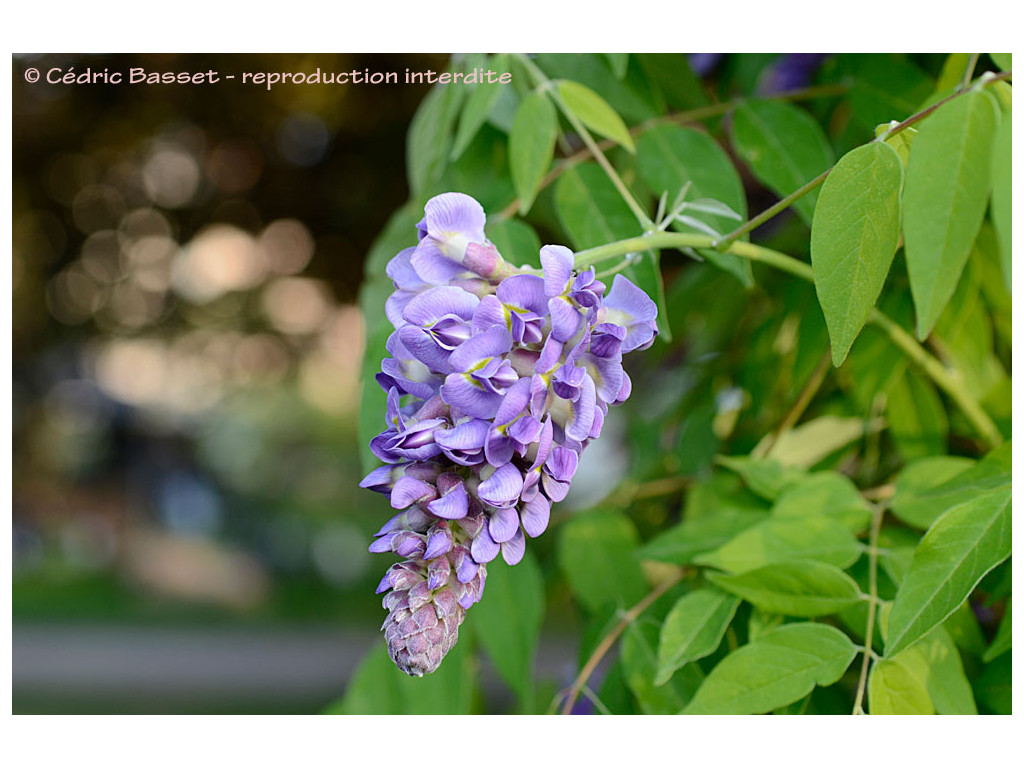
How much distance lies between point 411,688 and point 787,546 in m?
0.41

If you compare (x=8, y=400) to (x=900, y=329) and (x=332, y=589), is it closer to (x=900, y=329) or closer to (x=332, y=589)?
(x=900, y=329)

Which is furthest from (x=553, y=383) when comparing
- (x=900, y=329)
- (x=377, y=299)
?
(x=900, y=329)

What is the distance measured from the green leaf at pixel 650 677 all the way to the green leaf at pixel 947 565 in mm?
181

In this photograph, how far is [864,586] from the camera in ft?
2.29

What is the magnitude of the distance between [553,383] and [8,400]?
0.74 m

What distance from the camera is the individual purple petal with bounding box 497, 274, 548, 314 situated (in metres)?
0.46

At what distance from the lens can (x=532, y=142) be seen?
0.70 metres

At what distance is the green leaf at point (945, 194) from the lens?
49 centimetres

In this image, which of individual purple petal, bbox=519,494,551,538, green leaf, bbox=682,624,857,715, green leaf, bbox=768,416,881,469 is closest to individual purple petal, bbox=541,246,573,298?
individual purple petal, bbox=519,494,551,538

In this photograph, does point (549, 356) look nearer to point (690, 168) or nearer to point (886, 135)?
point (886, 135)

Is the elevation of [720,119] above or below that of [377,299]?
above

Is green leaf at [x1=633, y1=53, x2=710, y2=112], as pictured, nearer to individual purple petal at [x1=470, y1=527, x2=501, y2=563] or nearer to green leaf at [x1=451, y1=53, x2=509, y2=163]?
green leaf at [x1=451, y1=53, x2=509, y2=163]

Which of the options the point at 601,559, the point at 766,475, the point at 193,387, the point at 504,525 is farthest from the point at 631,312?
the point at 193,387

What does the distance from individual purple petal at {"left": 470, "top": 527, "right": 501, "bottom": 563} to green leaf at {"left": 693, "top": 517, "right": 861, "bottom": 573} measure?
0.85 ft
